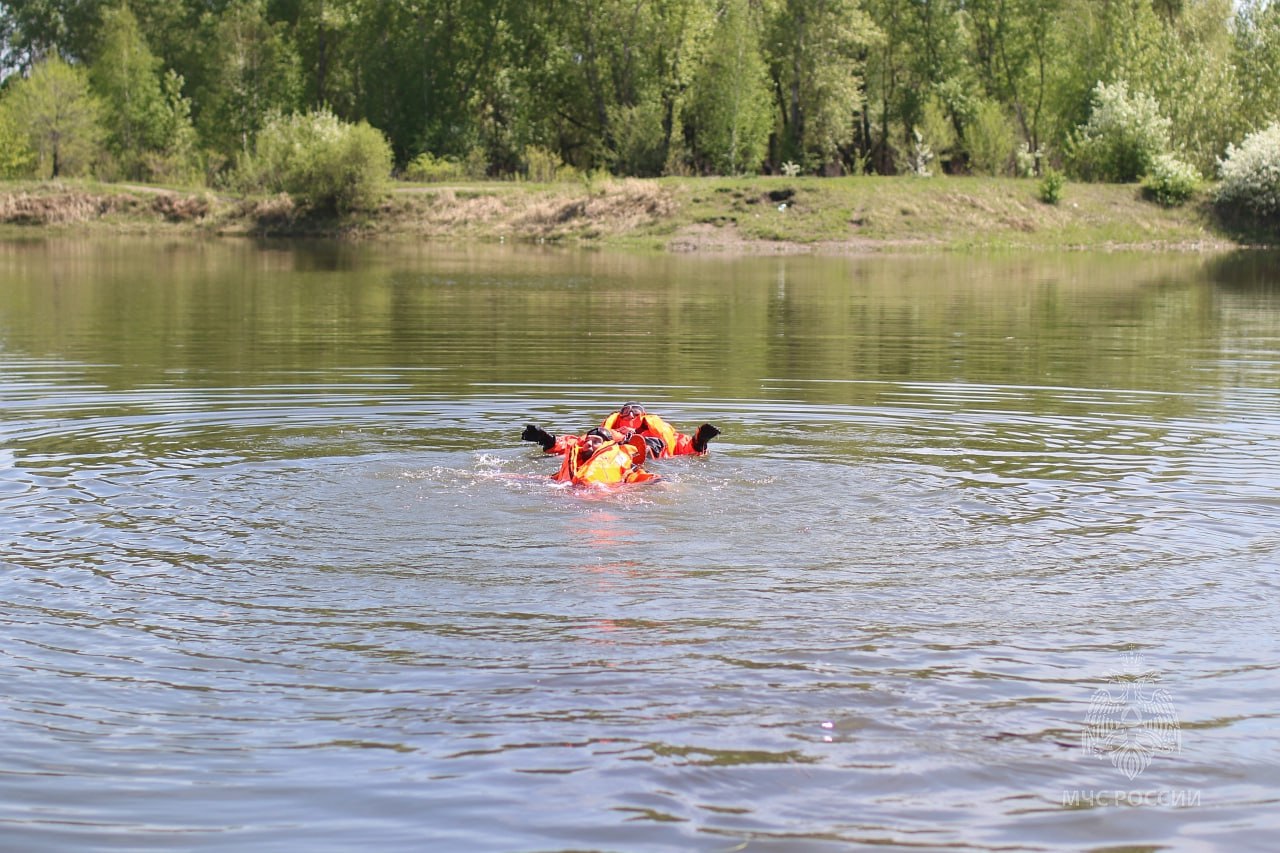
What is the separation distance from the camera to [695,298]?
33188 mm

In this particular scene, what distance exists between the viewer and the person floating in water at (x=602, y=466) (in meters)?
11.7

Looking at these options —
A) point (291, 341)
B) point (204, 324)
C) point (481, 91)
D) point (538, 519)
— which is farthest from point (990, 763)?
point (481, 91)

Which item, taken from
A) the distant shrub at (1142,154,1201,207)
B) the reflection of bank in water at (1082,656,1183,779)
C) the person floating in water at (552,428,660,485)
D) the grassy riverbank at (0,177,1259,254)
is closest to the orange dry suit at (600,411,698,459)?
the person floating in water at (552,428,660,485)

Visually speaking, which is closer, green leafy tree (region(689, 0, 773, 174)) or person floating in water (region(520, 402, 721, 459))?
person floating in water (region(520, 402, 721, 459))

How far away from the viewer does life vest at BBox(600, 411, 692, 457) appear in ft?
43.2

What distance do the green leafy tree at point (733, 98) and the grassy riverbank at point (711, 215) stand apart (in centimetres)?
886

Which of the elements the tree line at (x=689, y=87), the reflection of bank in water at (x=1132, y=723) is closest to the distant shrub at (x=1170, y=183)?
the tree line at (x=689, y=87)

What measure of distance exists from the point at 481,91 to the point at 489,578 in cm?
7621

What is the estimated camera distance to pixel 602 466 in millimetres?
11781

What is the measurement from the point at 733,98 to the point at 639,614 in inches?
2572

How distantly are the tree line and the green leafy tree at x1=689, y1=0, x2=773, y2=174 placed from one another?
0.11m

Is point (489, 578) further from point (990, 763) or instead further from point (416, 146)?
point (416, 146)

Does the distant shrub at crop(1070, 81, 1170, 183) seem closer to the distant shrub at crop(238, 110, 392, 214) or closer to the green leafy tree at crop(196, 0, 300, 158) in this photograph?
the distant shrub at crop(238, 110, 392, 214)

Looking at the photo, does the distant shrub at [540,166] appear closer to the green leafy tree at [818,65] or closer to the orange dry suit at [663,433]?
the green leafy tree at [818,65]
